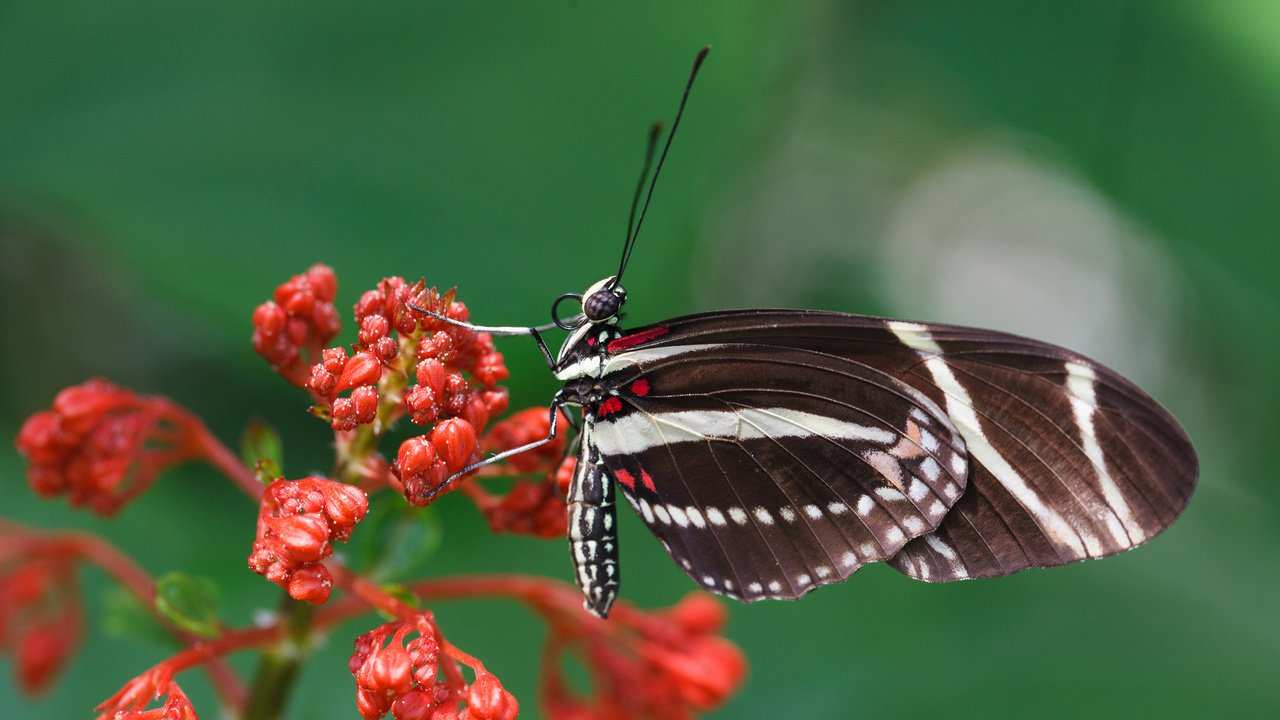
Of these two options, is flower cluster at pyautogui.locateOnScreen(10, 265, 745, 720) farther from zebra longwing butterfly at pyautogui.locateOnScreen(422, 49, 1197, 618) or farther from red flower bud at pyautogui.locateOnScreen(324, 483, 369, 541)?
zebra longwing butterfly at pyautogui.locateOnScreen(422, 49, 1197, 618)

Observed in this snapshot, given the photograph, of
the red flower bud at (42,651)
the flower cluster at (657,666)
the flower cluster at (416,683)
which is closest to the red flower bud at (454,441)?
the flower cluster at (416,683)

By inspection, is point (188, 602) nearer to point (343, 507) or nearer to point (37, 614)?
point (343, 507)

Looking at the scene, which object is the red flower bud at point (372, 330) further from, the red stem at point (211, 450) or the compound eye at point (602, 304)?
the compound eye at point (602, 304)

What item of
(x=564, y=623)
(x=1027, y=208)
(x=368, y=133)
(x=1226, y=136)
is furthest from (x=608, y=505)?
(x=1027, y=208)

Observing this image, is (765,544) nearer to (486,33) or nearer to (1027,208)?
(486,33)

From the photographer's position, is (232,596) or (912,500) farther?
(232,596)

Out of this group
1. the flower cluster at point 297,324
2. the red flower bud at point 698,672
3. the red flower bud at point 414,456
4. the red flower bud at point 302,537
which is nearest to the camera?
the red flower bud at point 302,537

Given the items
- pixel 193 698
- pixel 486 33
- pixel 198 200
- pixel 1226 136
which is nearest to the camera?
pixel 193 698

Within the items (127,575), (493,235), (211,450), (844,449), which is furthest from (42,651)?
(844,449)
